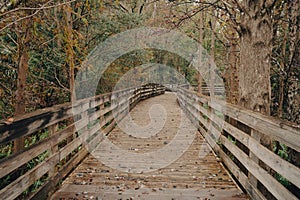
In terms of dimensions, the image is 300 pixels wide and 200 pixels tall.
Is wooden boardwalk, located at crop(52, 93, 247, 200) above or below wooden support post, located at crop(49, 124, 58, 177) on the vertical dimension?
below

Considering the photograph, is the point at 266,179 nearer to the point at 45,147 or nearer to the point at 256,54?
the point at 256,54

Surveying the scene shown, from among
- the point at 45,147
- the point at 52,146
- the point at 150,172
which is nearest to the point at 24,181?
the point at 45,147

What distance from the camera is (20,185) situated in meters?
2.45

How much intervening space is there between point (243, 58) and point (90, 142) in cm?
302

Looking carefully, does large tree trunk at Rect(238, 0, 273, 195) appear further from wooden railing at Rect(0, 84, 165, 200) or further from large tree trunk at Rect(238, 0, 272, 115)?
wooden railing at Rect(0, 84, 165, 200)

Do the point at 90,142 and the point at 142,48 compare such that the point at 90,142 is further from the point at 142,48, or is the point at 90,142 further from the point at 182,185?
the point at 142,48

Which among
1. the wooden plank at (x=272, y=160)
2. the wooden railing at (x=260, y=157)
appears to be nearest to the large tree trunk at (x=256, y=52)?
the wooden railing at (x=260, y=157)

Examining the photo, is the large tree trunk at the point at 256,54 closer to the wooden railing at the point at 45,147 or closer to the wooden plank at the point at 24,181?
the wooden railing at the point at 45,147

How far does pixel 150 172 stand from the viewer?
14.0 ft

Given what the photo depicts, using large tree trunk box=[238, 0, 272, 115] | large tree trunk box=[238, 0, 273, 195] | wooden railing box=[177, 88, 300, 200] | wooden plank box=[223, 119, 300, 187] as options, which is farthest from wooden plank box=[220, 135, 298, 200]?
large tree trunk box=[238, 0, 272, 115]

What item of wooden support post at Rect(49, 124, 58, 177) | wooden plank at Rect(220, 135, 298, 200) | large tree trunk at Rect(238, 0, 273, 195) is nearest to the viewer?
wooden plank at Rect(220, 135, 298, 200)

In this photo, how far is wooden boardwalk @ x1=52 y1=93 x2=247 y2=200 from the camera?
11.4 feet

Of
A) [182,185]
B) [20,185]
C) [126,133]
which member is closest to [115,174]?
[182,185]

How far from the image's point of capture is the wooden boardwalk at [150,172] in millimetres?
3475
